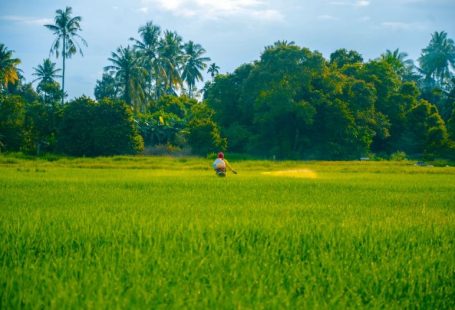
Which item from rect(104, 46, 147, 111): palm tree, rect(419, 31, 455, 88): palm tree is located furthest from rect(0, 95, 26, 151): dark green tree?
rect(419, 31, 455, 88): palm tree

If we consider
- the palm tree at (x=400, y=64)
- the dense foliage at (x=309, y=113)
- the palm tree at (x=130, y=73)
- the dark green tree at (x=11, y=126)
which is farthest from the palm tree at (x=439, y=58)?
the dark green tree at (x=11, y=126)

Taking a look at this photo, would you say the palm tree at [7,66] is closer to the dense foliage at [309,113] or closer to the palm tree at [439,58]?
the dense foliage at [309,113]

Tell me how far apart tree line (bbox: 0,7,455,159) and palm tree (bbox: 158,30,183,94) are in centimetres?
413

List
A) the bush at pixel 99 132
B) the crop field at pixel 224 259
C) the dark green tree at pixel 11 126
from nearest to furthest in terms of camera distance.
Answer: the crop field at pixel 224 259 → the bush at pixel 99 132 → the dark green tree at pixel 11 126

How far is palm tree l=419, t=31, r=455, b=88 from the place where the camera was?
74.9 meters

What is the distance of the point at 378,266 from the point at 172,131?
1560 inches

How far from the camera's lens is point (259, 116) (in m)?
40.9

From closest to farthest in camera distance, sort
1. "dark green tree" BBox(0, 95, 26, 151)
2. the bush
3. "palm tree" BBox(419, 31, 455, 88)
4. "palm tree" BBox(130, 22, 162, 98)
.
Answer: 1. the bush
2. "dark green tree" BBox(0, 95, 26, 151)
3. "palm tree" BBox(130, 22, 162, 98)
4. "palm tree" BBox(419, 31, 455, 88)

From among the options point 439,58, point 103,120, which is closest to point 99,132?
point 103,120

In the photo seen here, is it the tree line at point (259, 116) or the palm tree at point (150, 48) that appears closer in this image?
the tree line at point (259, 116)

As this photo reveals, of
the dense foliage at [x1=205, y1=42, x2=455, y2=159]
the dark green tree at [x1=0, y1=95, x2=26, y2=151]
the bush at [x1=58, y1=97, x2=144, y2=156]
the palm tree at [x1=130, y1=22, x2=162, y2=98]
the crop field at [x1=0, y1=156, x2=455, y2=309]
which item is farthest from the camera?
the palm tree at [x1=130, y1=22, x2=162, y2=98]

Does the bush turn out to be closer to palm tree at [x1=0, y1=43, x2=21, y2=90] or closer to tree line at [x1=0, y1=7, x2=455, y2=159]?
tree line at [x1=0, y1=7, x2=455, y2=159]

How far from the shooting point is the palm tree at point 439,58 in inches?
2950

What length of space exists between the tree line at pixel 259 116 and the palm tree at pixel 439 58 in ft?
73.7
